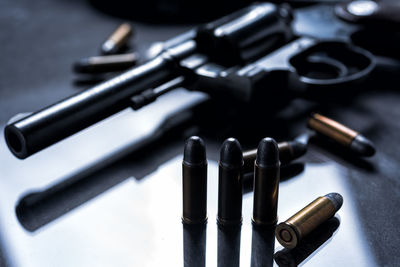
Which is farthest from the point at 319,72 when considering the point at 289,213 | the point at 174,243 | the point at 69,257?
the point at 69,257

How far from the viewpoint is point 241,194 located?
0.91m

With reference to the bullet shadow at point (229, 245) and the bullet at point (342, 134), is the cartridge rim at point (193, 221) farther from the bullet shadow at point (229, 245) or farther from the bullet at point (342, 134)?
the bullet at point (342, 134)

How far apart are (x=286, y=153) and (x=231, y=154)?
0.23 m

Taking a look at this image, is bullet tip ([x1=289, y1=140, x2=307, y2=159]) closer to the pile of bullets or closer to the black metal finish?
the pile of bullets

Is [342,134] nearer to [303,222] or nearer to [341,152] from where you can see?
[341,152]

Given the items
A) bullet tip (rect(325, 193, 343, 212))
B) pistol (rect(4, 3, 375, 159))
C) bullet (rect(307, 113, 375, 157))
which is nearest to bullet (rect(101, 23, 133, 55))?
pistol (rect(4, 3, 375, 159))

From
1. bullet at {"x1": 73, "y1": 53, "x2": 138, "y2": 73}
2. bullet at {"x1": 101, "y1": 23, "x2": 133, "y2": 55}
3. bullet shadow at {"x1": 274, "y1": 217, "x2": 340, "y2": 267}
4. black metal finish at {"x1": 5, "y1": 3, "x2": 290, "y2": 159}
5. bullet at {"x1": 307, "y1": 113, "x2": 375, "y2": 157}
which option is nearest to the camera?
bullet shadow at {"x1": 274, "y1": 217, "x2": 340, "y2": 267}

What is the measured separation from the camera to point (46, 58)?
5.25 ft

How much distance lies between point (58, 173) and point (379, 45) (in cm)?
96

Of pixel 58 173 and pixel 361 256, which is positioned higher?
pixel 58 173

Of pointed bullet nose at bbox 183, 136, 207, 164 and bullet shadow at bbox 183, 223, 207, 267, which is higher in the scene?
pointed bullet nose at bbox 183, 136, 207, 164

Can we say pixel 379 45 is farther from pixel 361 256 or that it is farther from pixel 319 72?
pixel 361 256

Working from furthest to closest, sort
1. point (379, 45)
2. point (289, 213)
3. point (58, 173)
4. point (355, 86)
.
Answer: point (379, 45) < point (355, 86) < point (58, 173) < point (289, 213)

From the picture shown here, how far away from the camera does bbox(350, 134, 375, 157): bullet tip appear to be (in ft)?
3.61
